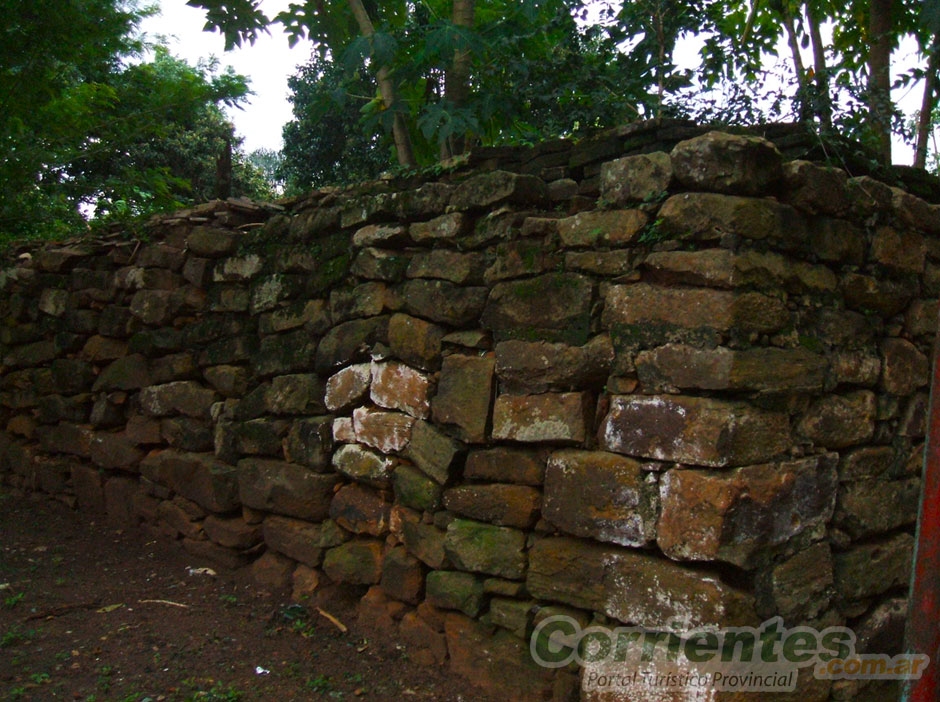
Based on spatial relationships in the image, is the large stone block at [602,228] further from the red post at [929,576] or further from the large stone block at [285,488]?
the large stone block at [285,488]

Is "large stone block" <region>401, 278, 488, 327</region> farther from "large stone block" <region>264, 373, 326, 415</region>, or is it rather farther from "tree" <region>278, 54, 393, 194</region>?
"tree" <region>278, 54, 393, 194</region>

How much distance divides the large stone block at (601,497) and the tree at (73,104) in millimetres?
4522

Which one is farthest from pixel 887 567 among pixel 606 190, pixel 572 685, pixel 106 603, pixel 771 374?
pixel 106 603

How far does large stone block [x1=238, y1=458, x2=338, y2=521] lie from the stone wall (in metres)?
0.02

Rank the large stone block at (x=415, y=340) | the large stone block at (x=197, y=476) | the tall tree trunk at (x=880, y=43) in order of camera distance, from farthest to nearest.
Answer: the tall tree trunk at (x=880, y=43)
the large stone block at (x=197, y=476)
the large stone block at (x=415, y=340)

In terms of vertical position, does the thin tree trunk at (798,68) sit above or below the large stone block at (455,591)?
above

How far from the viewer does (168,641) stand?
374cm

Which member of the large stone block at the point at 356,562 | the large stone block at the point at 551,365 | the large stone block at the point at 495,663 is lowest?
the large stone block at the point at 495,663

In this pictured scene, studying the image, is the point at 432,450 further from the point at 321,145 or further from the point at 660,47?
the point at 321,145

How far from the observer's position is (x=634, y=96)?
464 cm

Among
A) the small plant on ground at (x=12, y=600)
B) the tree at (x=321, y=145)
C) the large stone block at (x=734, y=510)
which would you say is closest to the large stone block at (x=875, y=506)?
the large stone block at (x=734, y=510)

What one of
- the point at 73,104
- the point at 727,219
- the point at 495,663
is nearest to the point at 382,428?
the point at 495,663

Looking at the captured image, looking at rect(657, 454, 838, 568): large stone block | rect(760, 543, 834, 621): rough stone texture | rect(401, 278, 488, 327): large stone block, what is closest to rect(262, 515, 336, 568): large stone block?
rect(401, 278, 488, 327): large stone block

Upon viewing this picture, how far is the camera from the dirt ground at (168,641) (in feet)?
10.8
